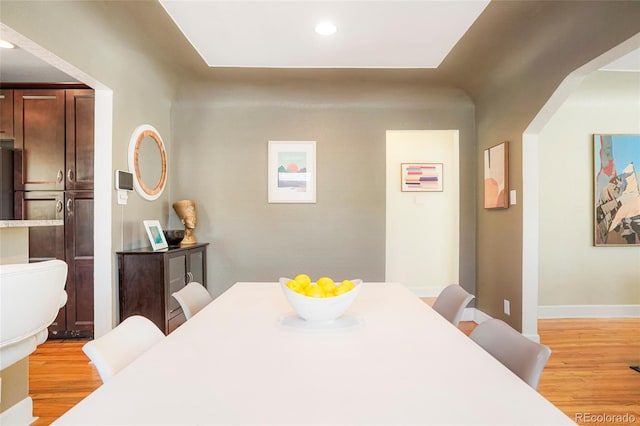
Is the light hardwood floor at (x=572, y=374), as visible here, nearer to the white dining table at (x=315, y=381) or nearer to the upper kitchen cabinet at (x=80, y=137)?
the upper kitchen cabinet at (x=80, y=137)

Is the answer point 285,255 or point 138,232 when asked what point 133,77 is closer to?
point 138,232

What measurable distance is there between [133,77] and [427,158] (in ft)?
12.1

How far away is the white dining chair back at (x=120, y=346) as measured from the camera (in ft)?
3.18

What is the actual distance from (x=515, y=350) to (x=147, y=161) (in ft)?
11.0

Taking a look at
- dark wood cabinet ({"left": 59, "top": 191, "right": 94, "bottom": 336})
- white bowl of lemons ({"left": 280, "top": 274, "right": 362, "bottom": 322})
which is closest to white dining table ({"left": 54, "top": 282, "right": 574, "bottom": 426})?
white bowl of lemons ({"left": 280, "top": 274, "right": 362, "bottom": 322})

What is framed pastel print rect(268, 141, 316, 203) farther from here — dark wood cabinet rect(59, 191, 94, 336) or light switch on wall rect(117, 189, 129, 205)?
dark wood cabinet rect(59, 191, 94, 336)

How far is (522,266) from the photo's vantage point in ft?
10.2

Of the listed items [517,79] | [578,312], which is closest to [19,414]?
[517,79]

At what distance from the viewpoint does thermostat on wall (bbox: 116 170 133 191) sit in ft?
9.46

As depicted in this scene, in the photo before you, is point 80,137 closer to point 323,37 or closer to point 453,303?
point 323,37

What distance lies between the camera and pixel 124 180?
116 inches

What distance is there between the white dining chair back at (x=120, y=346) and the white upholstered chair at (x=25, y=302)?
1.06ft

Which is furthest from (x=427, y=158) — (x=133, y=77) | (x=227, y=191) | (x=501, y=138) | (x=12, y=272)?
(x=12, y=272)

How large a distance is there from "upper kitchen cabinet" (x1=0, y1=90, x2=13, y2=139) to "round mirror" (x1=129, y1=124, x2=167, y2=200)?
119 cm
